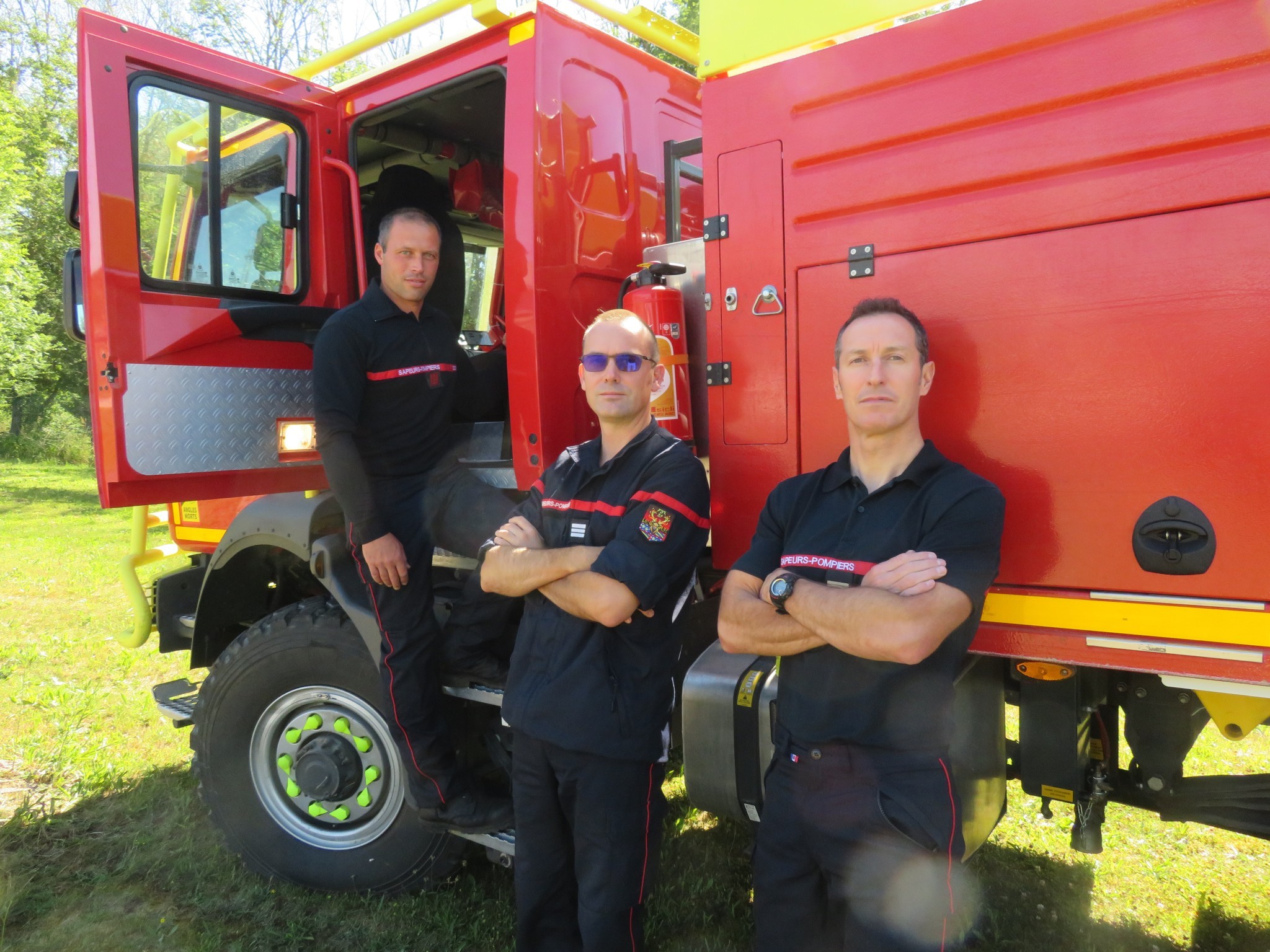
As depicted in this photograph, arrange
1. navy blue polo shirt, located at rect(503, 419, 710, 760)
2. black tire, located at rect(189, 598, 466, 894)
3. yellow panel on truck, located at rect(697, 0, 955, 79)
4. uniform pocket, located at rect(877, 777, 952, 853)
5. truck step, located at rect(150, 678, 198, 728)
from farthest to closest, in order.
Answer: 1. truck step, located at rect(150, 678, 198, 728)
2. black tire, located at rect(189, 598, 466, 894)
3. navy blue polo shirt, located at rect(503, 419, 710, 760)
4. yellow panel on truck, located at rect(697, 0, 955, 79)
5. uniform pocket, located at rect(877, 777, 952, 853)

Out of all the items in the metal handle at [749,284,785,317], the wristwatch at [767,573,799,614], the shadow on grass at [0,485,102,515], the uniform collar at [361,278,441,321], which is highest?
the uniform collar at [361,278,441,321]

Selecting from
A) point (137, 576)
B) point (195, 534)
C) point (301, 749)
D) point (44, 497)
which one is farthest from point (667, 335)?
point (44, 497)

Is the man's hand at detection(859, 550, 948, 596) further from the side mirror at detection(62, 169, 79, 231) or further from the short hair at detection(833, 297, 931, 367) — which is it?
the side mirror at detection(62, 169, 79, 231)

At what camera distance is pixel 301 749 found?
3039 mm

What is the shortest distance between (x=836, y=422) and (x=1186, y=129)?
0.92 m

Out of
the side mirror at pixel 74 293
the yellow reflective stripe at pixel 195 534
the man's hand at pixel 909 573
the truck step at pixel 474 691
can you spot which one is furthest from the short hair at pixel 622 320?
the yellow reflective stripe at pixel 195 534

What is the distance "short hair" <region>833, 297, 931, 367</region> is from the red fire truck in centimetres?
8

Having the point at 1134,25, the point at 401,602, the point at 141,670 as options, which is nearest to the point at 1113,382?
the point at 1134,25

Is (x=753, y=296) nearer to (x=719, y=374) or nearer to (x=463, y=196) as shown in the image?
(x=719, y=374)

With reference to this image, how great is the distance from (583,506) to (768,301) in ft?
2.39

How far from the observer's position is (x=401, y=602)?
8.73 feet

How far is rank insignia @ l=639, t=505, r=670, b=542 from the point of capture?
2.14m

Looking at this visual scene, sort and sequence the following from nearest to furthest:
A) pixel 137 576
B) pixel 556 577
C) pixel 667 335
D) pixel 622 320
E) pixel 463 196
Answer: pixel 556 577
pixel 622 320
pixel 667 335
pixel 137 576
pixel 463 196

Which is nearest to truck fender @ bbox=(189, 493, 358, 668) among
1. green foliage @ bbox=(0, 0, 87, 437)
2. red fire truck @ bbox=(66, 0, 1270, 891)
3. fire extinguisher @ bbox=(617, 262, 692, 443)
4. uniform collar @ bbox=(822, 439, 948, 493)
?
red fire truck @ bbox=(66, 0, 1270, 891)
